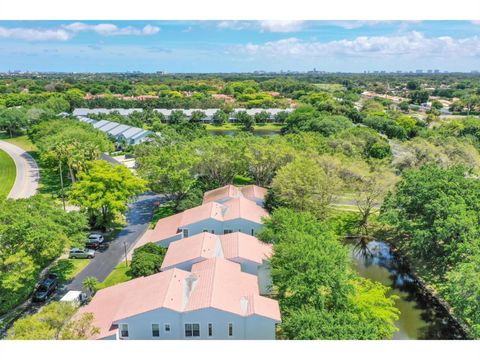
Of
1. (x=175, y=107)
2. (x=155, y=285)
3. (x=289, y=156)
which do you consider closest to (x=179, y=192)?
(x=289, y=156)

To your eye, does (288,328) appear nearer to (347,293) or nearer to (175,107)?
(347,293)

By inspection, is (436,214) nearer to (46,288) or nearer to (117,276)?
(117,276)

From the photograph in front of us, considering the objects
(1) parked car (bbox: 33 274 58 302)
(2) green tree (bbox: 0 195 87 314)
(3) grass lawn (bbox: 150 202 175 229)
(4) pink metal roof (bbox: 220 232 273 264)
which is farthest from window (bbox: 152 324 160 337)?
(3) grass lawn (bbox: 150 202 175 229)

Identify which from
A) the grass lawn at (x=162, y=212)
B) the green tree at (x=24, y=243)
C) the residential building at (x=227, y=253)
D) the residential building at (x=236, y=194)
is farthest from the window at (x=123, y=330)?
the grass lawn at (x=162, y=212)

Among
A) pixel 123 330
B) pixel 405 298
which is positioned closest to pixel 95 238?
pixel 123 330

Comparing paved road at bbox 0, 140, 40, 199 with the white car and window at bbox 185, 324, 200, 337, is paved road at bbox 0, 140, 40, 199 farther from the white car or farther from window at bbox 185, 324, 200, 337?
window at bbox 185, 324, 200, 337

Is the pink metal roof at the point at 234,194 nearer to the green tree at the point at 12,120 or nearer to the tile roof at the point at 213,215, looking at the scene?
the tile roof at the point at 213,215
